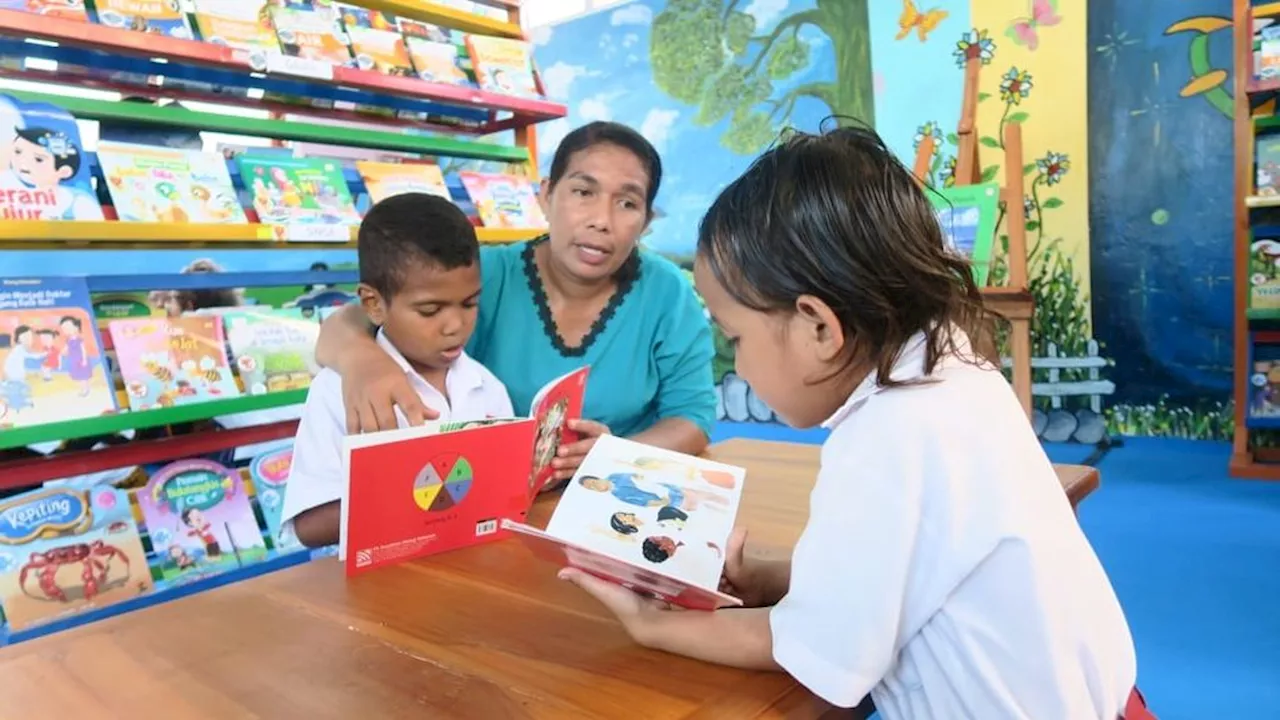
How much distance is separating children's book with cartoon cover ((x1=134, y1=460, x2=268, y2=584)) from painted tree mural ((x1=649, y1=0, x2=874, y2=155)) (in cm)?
381

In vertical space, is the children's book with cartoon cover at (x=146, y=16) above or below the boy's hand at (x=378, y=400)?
above

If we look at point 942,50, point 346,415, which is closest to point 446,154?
point 346,415

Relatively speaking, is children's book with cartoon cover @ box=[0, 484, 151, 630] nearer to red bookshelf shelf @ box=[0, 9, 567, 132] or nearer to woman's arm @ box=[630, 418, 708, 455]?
red bookshelf shelf @ box=[0, 9, 567, 132]

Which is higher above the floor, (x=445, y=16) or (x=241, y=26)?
(x=445, y=16)

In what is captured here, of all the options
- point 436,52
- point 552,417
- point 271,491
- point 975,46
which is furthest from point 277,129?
point 975,46

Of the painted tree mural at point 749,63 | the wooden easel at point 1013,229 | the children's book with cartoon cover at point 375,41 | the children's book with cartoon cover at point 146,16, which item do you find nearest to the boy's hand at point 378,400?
the children's book with cartoon cover at point 146,16

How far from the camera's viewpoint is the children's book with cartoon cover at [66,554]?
2150 millimetres

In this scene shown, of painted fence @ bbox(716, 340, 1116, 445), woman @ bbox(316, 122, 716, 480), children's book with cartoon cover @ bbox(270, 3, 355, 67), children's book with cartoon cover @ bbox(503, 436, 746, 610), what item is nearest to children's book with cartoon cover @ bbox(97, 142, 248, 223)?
children's book with cartoon cover @ bbox(270, 3, 355, 67)

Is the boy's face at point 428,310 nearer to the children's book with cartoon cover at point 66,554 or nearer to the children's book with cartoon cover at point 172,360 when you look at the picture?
the children's book with cartoon cover at point 172,360

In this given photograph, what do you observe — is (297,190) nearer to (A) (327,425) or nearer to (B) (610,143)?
(B) (610,143)

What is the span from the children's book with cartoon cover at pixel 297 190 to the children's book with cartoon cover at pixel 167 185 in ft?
0.22

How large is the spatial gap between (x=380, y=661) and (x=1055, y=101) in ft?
14.9

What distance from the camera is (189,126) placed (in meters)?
2.50

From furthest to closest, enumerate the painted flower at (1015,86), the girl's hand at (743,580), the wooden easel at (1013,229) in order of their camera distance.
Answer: the painted flower at (1015,86) < the wooden easel at (1013,229) < the girl's hand at (743,580)
